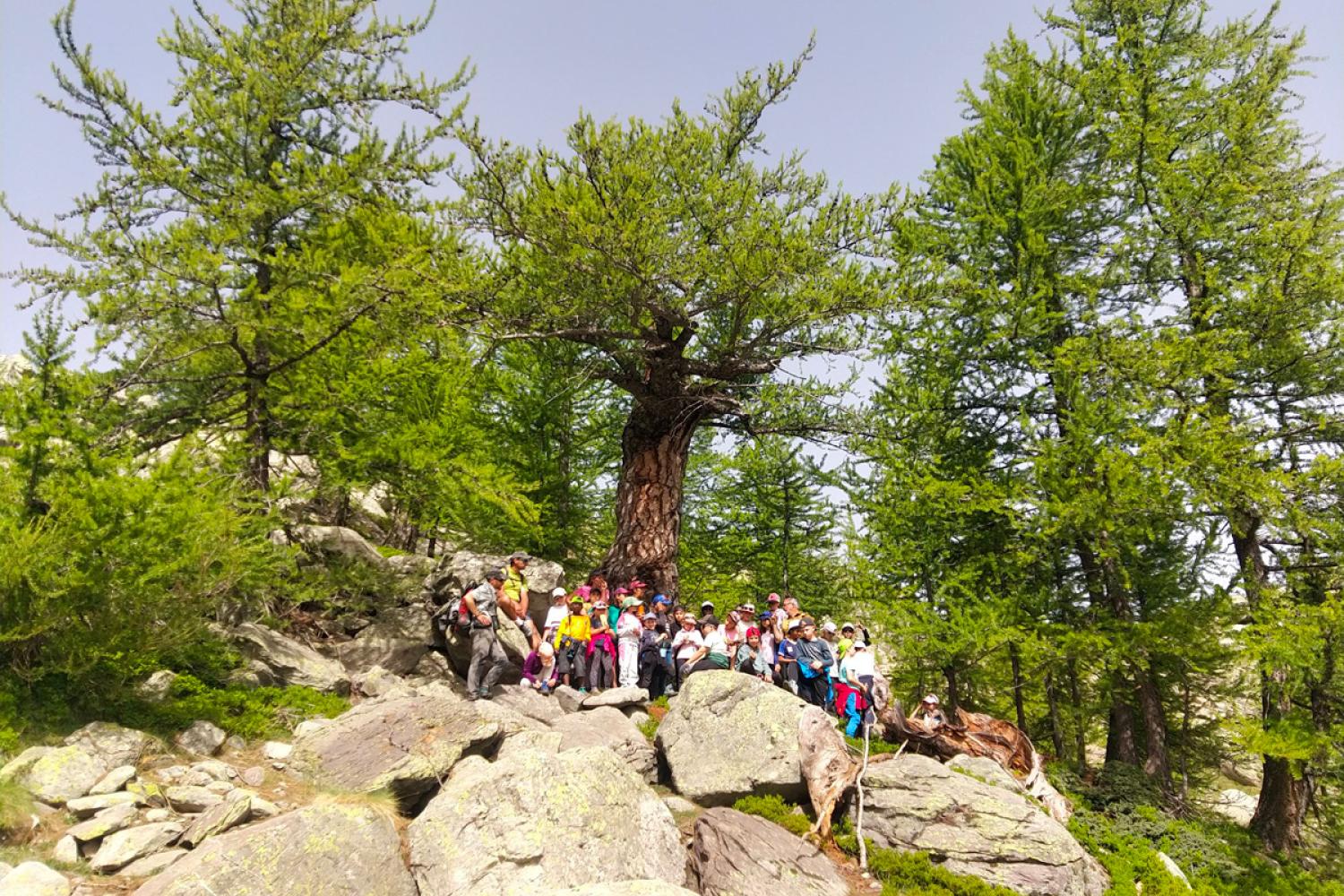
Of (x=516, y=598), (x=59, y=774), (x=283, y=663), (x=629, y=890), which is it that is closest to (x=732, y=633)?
(x=516, y=598)

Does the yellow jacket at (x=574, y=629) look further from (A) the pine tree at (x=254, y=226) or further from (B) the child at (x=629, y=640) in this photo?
(A) the pine tree at (x=254, y=226)

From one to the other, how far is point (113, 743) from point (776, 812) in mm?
6491

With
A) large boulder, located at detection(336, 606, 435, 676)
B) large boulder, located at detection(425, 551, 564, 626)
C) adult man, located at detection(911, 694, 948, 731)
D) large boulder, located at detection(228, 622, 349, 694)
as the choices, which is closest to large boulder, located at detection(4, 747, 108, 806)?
large boulder, located at detection(228, 622, 349, 694)

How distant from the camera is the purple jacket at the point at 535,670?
10.5m

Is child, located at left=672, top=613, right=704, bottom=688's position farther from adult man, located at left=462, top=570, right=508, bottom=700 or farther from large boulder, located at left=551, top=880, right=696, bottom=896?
large boulder, located at left=551, top=880, right=696, bottom=896

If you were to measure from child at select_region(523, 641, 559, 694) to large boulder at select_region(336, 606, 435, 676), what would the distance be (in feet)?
6.72

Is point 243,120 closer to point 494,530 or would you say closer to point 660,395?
point 660,395

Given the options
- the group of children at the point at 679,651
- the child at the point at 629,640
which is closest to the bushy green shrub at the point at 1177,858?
the group of children at the point at 679,651

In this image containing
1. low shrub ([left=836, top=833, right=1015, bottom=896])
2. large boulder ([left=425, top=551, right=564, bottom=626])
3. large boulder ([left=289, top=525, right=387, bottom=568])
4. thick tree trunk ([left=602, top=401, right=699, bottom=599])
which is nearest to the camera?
low shrub ([left=836, top=833, right=1015, bottom=896])

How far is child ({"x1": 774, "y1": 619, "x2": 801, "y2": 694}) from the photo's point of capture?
1111 cm

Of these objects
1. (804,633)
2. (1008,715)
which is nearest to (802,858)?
(804,633)

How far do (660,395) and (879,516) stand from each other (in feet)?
17.2

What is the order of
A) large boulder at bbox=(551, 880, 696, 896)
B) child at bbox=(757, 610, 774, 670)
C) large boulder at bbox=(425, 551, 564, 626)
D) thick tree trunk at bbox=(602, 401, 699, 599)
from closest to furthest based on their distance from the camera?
large boulder at bbox=(551, 880, 696, 896)
child at bbox=(757, 610, 774, 670)
large boulder at bbox=(425, 551, 564, 626)
thick tree trunk at bbox=(602, 401, 699, 599)

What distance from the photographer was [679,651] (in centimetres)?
1159
